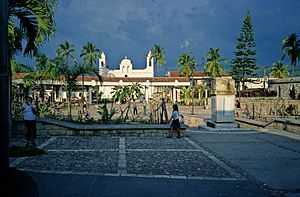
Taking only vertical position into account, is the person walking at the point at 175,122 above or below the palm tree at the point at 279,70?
below

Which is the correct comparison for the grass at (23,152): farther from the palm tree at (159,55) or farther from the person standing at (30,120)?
the palm tree at (159,55)

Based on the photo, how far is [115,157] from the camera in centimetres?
723

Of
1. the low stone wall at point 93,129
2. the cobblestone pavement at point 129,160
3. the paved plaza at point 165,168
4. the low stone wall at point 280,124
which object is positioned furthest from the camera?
the low stone wall at point 280,124

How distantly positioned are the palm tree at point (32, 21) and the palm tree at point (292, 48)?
45571 millimetres

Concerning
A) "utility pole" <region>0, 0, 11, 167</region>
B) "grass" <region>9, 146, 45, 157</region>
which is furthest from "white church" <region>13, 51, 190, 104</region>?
"utility pole" <region>0, 0, 11, 167</region>

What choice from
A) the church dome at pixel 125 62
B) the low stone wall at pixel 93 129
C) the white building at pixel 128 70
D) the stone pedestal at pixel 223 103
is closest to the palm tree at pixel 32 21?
the low stone wall at pixel 93 129

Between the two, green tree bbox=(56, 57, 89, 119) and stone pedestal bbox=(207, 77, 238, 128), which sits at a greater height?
green tree bbox=(56, 57, 89, 119)

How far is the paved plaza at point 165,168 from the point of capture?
457cm

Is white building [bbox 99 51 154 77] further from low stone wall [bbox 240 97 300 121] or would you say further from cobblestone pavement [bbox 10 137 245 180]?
cobblestone pavement [bbox 10 137 245 180]

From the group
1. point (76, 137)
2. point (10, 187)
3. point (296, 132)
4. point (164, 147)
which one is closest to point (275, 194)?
point (10, 187)

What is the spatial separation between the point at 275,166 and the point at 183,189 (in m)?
2.80

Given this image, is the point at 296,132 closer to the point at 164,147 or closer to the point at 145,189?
the point at 164,147

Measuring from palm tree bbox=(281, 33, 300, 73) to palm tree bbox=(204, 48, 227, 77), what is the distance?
1329 centimetres

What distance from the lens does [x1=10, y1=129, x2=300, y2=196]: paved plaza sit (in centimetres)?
457
